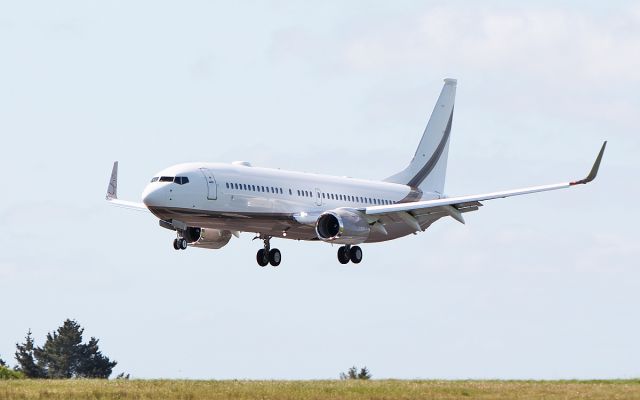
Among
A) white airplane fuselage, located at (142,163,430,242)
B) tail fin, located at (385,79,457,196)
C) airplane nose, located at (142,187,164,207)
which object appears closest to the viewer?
airplane nose, located at (142,187,164,207)

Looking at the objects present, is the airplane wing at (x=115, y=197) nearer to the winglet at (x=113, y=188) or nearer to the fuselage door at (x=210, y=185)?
Answer: the winglet at (x=113, y=188)

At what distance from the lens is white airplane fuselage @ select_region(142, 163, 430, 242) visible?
7688 cm

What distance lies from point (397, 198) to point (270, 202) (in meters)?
13.4

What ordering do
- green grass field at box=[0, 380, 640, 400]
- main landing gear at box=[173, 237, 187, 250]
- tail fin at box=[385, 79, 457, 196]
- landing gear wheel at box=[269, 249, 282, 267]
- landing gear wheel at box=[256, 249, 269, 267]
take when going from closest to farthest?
green grass field at box=[0, 380, 640, 400] → main landing gear at box=[173, 237, 187, 250] → landing gear wheel at box=[256, 249, 269, 267] → landing gear wheel at box=[269, 249, 282, 267] → tail fin at box=[385, 79, 457, 196]

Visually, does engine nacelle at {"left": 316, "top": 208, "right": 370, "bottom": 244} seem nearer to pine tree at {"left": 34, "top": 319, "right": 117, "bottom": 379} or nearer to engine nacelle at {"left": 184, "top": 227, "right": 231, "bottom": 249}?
engine nacelle at {"left": 184, "top": 227, "right": 231, "bottom": 249}

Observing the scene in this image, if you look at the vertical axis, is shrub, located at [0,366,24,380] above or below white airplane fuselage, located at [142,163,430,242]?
below

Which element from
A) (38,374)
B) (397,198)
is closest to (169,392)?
(397,198)

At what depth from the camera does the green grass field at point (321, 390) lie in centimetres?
5544

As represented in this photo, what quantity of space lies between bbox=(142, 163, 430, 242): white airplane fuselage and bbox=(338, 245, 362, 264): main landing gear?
46.5 inches

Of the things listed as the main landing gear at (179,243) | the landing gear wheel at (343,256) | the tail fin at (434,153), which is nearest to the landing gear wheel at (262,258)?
the landing gear wheel at (343,256)

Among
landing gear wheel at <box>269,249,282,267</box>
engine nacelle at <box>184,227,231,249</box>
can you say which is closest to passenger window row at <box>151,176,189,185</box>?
A: engine nacelle at <box>184,227,231,249</box>

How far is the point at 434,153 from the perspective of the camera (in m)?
100

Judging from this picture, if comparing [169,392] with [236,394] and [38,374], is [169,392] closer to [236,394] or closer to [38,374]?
[236,394]

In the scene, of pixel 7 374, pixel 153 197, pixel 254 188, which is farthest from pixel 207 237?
pixel 7 374
